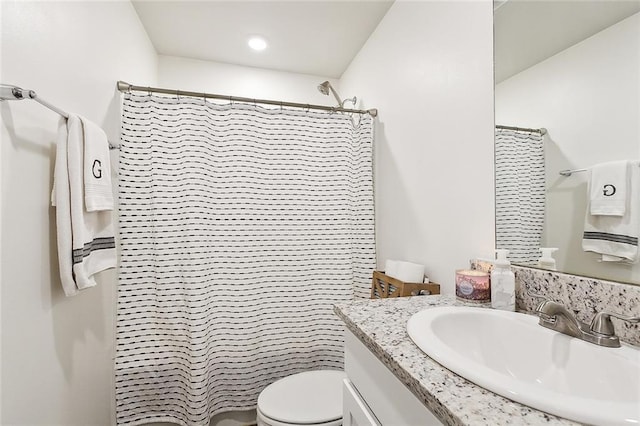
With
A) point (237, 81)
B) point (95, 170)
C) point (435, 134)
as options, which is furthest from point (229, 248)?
point (237, 81)

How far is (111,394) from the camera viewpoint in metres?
1.54

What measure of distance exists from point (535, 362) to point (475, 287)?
26 cm

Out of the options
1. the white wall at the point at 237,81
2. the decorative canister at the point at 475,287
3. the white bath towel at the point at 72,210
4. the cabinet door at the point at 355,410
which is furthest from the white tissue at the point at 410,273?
the white wall at the point at 237,81

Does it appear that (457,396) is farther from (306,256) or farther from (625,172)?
(306,256)

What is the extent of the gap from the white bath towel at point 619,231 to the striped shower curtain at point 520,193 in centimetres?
14

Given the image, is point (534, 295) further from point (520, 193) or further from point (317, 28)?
point (317, 28)

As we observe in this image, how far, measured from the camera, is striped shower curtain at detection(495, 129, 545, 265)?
0.89 meters

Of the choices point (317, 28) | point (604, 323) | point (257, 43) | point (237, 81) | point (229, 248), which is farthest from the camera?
point (237, 81)

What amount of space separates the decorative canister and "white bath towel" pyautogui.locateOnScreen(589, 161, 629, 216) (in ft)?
1.08

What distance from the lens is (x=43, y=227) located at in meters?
0.97

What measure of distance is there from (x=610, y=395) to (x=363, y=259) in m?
1.31

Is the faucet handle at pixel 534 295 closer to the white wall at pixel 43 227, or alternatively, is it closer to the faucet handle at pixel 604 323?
the faucet handle at pixel 604 323

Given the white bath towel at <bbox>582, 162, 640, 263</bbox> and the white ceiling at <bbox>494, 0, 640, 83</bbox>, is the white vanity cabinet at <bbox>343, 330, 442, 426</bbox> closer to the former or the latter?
the white bath towel at <bbox>582, 162, 640, 263</bbox>

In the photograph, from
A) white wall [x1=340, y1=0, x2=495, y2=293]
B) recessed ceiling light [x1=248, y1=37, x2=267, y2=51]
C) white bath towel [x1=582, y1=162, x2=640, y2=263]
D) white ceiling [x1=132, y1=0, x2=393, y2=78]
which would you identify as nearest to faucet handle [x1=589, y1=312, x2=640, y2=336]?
white bath towel [x1=582, y1=162, x2=640, y2=263]
